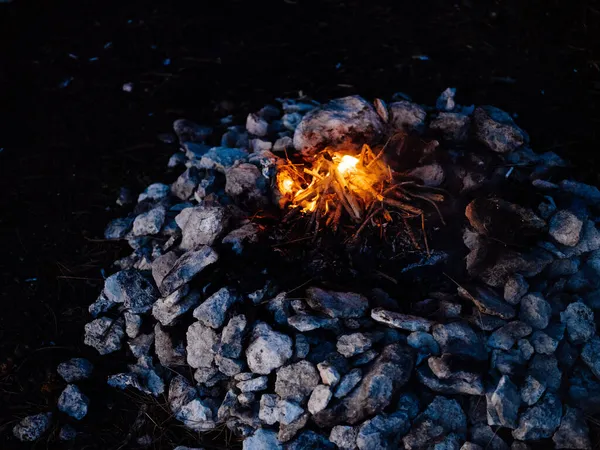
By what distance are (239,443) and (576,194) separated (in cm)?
250

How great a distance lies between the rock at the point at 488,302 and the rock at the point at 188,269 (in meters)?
1.41

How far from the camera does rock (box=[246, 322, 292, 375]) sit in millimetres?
3123

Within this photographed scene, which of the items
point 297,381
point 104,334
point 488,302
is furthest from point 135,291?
point 488,302

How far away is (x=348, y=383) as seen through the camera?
9.88 feet

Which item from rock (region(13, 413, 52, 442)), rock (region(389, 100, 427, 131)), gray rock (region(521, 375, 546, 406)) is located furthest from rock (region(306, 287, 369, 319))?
rock (region(13, 413, 52, 442))

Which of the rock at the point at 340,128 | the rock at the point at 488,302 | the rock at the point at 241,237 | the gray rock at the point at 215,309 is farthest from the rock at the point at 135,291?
the rock at the point at 488,302

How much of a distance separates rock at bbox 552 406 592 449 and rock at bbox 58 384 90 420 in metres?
2.52

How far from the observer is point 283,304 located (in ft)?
10.7

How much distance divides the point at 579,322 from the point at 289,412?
1.62 metres

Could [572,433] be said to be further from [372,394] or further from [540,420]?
[372,394]

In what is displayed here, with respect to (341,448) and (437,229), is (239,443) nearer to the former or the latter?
(341,448)

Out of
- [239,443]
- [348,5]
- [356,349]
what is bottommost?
[239,443]

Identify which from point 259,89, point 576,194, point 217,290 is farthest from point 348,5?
point 217,290

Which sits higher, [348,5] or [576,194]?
[348,5]
